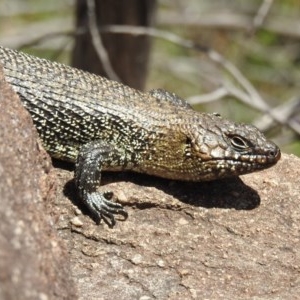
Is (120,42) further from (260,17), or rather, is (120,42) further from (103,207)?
(103,207)

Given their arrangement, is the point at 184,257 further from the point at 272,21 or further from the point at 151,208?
the point at 272,21

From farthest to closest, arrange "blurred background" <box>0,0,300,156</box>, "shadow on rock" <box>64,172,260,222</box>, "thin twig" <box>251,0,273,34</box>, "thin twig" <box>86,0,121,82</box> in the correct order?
1. "blurred background" <box>0,0,300,156</box>
2. "thin twig" <box>86,0,121,82</box>
3. "thin twig" <box>251,0,273,34</box>
4. "shadow on rock" <box>64,172,260,222</box>

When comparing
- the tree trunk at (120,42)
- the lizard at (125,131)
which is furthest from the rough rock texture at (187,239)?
the tree trunk at (120,42)

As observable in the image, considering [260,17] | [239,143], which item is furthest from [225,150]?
[260,17]

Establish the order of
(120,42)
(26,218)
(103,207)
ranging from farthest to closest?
(120,42) < (103,207) < (26,218)

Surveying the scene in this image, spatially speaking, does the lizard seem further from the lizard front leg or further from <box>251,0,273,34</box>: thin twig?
<box>251,0,273,34</box>: thin twig

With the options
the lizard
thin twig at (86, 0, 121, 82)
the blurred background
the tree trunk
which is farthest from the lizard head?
the tree trunk
